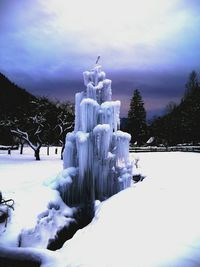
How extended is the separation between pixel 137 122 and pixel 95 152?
5186 centimetres

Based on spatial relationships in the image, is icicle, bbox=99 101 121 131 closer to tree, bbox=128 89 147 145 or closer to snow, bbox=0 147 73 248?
snow, bbox=0 147 73 248

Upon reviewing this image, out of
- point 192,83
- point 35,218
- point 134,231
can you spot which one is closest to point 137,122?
point 192,83

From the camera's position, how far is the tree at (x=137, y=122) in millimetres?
63125

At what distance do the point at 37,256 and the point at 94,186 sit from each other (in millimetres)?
6696

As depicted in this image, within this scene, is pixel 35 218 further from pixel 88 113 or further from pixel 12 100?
pixel 12 100

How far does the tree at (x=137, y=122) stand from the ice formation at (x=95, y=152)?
1977 inches

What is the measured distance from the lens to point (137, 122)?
208 ft

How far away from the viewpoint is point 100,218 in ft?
26.4

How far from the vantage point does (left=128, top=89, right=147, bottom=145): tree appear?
6312 cm

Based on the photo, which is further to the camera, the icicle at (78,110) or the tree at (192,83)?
the tree at (192,83)

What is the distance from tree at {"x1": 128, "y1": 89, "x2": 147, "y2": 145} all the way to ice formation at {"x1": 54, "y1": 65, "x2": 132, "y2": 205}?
5021 centimetres

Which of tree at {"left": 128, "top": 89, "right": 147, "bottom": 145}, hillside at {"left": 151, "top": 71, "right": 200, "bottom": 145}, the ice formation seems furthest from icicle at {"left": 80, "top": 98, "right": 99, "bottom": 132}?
tree at {"left": 128, "top": 89, "right": 147, "bottom": 145}

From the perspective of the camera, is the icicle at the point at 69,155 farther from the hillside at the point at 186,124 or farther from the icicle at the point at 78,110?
the hillside at the point at 186,124

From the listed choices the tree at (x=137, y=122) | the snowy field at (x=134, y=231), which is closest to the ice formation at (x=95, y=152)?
the snowy field at (x=134, y=231)
